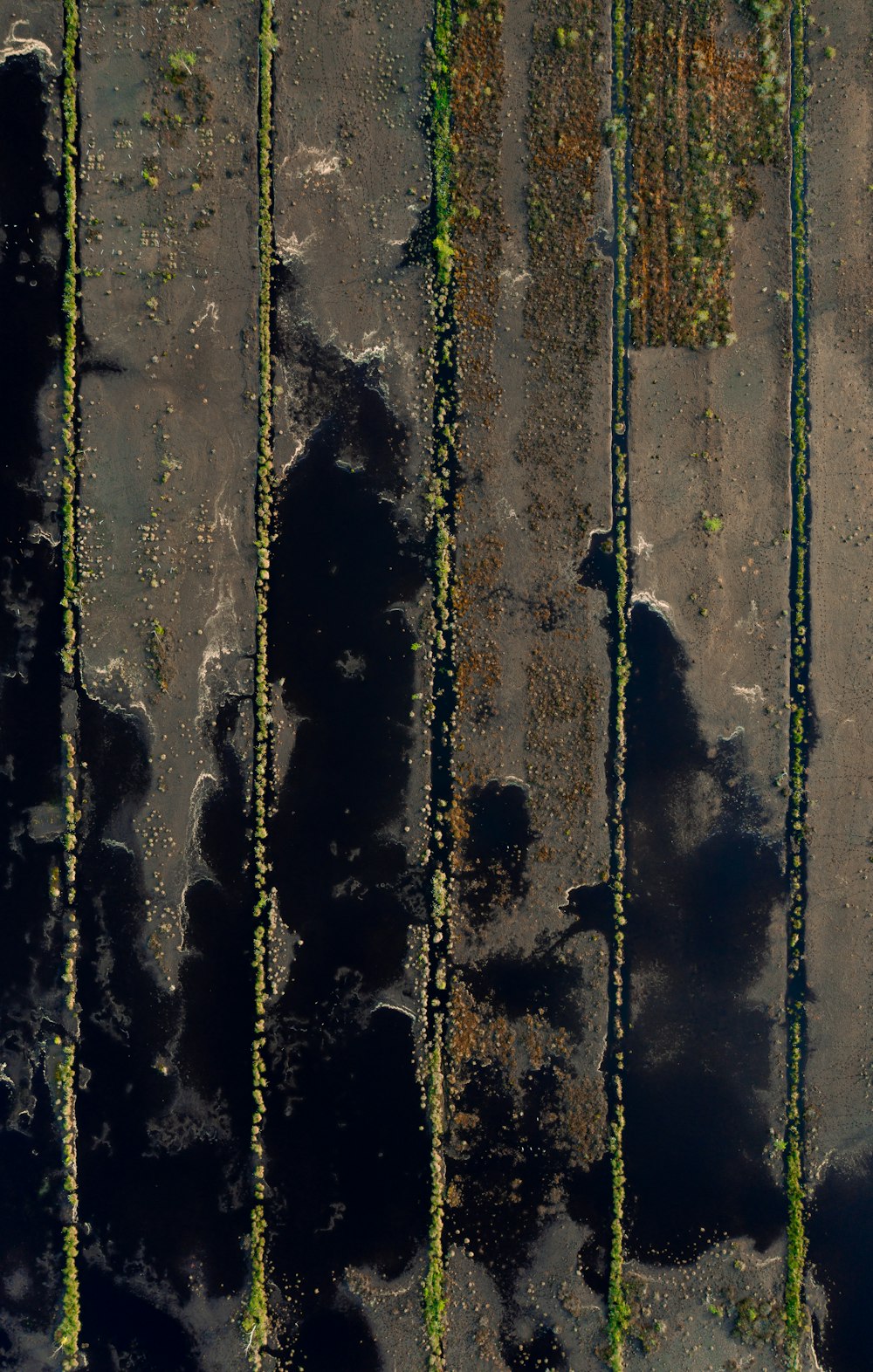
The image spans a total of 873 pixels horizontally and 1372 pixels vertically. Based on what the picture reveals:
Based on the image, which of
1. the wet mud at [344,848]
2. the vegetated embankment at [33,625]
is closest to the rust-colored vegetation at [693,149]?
the wet mud at [344,848]

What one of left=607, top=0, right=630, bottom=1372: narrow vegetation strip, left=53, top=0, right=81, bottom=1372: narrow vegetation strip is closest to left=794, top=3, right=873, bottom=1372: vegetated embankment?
left=607, top=0, right=630, bottom=1372: narrow vegetation strip

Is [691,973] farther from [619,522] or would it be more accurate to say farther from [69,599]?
[69,599]

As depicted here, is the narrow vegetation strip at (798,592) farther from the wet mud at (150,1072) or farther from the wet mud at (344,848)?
the wet mud at (150,1072)

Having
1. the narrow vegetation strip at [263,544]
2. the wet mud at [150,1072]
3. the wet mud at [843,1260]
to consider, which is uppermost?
the narrow vegetation strip at [263,544]

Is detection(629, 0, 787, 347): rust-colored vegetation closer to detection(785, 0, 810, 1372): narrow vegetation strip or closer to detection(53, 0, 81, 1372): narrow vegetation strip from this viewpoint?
detection(785, 0, 810, 1372): narrow vegetation strip

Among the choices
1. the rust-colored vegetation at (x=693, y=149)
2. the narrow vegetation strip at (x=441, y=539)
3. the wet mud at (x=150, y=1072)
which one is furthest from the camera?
the rust-colored vegetation at (x=693, y=149)

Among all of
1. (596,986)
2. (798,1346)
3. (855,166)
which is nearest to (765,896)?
(596,986)

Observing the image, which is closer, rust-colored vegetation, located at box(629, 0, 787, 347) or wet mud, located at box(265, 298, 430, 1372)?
wet mud, located at box(265, 298, 430, 1372)
